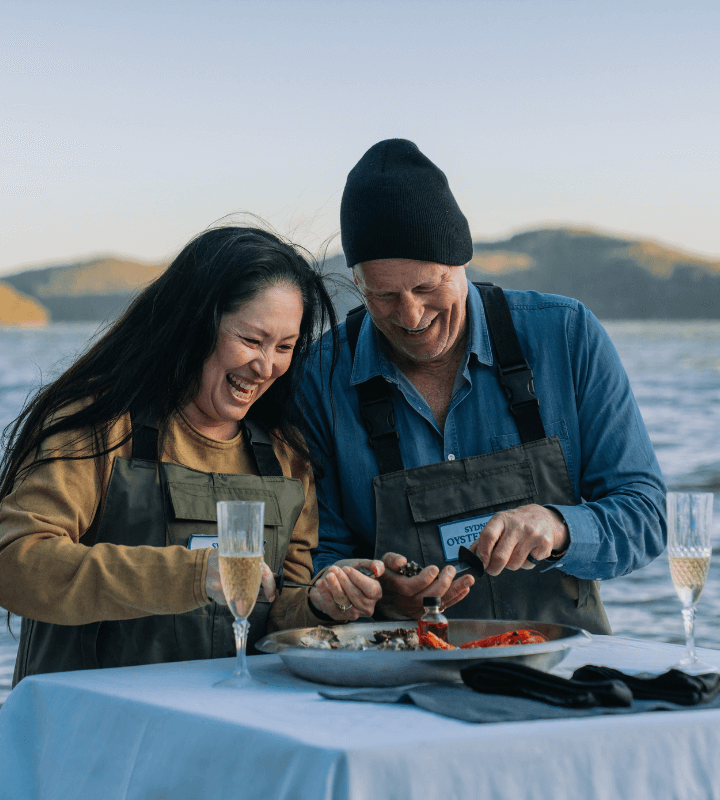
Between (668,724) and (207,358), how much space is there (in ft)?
4.49

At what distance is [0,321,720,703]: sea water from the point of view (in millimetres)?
7039

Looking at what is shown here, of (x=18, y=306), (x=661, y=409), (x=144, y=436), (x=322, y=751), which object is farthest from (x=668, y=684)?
(x=18, y=306)

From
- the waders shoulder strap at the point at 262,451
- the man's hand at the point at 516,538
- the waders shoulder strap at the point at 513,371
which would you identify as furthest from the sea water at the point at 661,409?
the man's hand at the point at 516,538

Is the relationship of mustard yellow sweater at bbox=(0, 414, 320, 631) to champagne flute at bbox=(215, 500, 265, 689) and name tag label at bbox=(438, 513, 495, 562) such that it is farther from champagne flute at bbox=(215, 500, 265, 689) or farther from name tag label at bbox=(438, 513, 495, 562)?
name tag label at bbox=(438, 513, 495, 562)

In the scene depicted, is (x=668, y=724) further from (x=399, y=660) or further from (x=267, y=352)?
(x=267, y=352)

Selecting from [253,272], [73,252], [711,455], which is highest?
[253,272]

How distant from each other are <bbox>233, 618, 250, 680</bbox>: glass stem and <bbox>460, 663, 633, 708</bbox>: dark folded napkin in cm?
38

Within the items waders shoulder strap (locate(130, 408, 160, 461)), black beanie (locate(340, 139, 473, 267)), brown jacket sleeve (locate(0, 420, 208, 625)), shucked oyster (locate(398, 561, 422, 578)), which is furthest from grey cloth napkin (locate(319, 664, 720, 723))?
black beanie (locate(340, 139, 473, 267))

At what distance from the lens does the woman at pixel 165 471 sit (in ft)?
6.40

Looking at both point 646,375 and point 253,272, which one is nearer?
point 253,272

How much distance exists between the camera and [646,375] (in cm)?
1550

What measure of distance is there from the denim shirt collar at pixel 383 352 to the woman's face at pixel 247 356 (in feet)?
1.12

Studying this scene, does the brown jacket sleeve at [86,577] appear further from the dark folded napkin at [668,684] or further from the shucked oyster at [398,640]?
the dark folded napkin at [668,684]

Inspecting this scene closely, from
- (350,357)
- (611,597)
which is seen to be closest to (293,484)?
(350,357)
